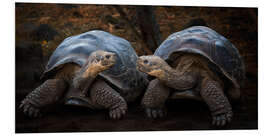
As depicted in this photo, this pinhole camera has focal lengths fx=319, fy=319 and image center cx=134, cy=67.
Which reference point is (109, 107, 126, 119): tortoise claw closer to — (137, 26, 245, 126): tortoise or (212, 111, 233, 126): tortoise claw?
(137, 26, 245, 126): tortoise

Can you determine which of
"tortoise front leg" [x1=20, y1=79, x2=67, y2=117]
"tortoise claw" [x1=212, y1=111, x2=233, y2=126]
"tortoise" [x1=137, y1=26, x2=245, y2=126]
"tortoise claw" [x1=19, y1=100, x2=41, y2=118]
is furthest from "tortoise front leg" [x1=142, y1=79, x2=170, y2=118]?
"tortoise claw" [x1=19, y1=100, x2=41, y2=118]

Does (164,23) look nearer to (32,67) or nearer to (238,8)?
(238,8)

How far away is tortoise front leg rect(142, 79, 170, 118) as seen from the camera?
9.03ft

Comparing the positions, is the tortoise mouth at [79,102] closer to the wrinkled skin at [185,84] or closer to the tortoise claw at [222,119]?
the wrinkled skin at [185,84]

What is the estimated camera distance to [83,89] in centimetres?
271

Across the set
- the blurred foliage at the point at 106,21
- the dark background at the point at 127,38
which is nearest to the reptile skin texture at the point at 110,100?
the dark background at the point at 127,38

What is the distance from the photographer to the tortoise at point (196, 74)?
267 centimetres

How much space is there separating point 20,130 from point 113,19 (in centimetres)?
158

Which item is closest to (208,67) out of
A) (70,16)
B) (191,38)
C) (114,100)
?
(191,38)

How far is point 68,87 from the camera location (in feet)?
9.73

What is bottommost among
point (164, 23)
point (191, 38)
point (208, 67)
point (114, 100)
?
point (114, 100)

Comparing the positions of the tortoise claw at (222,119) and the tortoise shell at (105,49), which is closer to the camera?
the tortoise claw at (222,119)

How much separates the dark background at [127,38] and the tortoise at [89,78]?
0.43 feet

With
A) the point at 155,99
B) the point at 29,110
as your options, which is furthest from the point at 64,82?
the point at 155,99
